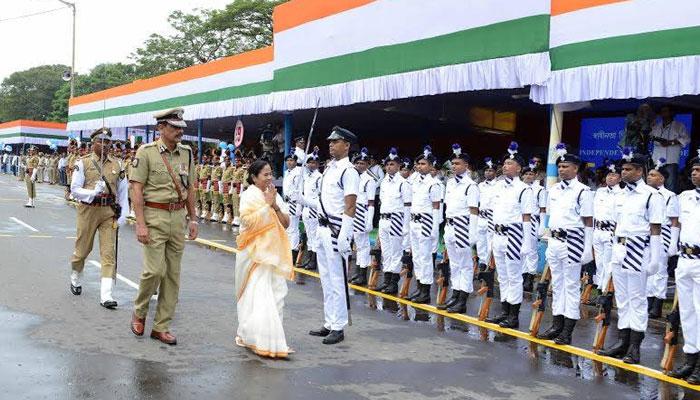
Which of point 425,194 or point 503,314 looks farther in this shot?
point 425,194

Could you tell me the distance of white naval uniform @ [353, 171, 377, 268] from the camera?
40.4ft

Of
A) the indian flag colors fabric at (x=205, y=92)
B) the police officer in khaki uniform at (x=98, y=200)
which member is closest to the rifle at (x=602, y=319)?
the police officer in khaki uniform at (x=98, y=200)

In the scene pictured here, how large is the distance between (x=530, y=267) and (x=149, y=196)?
6863 mm

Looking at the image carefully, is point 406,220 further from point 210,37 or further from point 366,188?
point 210,37

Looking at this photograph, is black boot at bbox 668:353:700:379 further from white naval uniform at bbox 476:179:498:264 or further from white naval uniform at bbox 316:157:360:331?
white naval uniform at bbox 476:179:498:264

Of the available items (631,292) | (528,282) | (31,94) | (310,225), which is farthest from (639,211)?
(31,94)

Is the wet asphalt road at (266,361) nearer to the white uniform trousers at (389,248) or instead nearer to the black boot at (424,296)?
the black boot at (424,296)

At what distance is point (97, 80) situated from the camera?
71.7 m

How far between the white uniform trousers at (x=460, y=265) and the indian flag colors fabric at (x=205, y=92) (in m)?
9.66

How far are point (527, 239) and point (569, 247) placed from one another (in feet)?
2.23

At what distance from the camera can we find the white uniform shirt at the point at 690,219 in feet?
22.5

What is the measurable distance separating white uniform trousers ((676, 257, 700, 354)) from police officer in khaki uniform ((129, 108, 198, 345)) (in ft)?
15.9

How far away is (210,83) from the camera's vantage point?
990 inches

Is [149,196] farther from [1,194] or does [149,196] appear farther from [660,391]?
[1,194]
